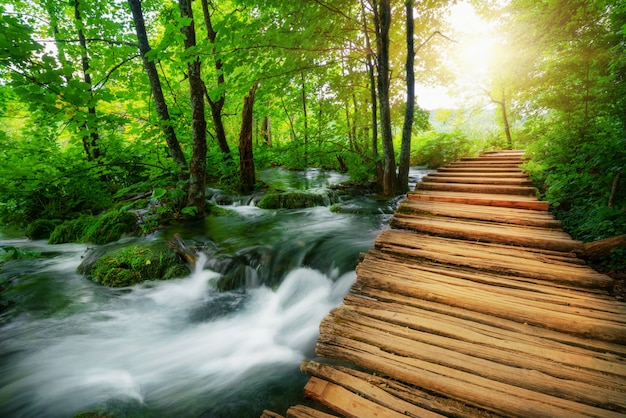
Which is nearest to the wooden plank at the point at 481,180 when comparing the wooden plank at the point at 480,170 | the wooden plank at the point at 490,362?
the wooden plank at the point at 480,170

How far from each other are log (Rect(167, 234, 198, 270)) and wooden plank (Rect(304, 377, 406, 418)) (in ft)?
14.1

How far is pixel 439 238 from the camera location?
3.63 metres

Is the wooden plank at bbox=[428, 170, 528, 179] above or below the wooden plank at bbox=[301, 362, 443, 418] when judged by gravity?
above

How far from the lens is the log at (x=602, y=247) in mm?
3064

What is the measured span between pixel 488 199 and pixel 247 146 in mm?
7875

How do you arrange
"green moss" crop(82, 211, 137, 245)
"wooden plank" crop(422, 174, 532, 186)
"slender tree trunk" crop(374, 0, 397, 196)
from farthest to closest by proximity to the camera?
"slender tree trunk" crop(374, 0, 397, 196), "green moss" crop(82, 211, 137, 245), "wooden plank" crop(422, 174, 532, 186)

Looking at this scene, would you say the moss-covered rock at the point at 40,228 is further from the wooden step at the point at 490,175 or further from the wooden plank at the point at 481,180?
the wooden step at the point at 490,175

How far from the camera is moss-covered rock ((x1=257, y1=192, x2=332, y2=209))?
9.30 meters

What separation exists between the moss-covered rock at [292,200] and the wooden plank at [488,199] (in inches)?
172

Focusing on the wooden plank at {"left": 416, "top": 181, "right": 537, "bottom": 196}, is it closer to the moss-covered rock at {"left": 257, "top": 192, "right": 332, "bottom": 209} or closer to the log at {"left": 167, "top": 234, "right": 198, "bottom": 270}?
the moss-covered rock at {"left": 257, "top": 192, "right": 332, "bottom": 209}

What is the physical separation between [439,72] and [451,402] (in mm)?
11571

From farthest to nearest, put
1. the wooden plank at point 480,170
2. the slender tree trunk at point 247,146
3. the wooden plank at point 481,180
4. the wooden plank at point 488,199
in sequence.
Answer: the slender tree trunk at point 247,146 → the wooden plank at point 480,170 → the wooden plank at point 481,180 → the wooden plank at point 488,199

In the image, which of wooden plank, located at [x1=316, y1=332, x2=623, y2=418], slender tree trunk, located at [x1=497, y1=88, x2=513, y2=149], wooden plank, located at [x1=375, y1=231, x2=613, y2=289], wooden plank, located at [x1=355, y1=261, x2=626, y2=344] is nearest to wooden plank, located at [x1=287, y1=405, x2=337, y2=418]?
wooden plank, located at [x1=316, y1=332, x2=623, y2=418]

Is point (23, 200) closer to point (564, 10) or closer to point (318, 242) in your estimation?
point (318, 242)
